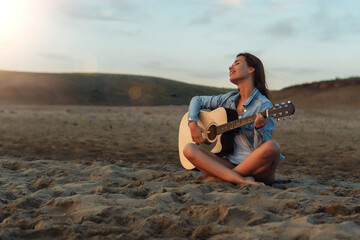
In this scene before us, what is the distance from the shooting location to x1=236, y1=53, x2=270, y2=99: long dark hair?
4.32m

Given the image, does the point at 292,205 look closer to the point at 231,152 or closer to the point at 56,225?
the point at 231,152

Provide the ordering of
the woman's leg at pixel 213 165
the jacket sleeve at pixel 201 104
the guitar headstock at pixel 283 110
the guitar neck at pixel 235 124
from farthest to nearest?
the jacket sleeve at pixel 201 104 < the woman's leg at pixel 213 165 < the guitar neck at pixel 235 124 < the guitar headstock at pixel 283 110

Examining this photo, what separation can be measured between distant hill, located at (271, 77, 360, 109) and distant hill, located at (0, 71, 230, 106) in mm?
8833

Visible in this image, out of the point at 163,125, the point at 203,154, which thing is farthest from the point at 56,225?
the point at 163,125

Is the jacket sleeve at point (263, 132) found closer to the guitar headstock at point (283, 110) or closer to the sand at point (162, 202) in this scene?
the guitar headstock at point (283, 110)

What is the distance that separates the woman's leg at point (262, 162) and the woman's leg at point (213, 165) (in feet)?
0.28

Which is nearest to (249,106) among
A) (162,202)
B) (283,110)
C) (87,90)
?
(283,110)

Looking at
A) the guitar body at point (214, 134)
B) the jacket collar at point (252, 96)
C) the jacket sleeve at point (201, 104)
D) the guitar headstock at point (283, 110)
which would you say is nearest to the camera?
the guitar headstock at point (283, 110)

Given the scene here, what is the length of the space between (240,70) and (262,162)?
42.0 inches

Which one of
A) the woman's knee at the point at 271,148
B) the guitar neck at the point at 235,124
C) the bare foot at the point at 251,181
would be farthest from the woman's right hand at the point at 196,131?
the woman's knee at the point at 271,148

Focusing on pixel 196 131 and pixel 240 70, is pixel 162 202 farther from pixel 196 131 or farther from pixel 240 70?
pixel 240 70

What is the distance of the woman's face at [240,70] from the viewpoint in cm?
431

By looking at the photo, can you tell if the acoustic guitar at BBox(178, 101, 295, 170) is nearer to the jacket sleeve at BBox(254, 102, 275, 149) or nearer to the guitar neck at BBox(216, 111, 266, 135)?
the guitar neck at BBox(216, 111, 266, 135)

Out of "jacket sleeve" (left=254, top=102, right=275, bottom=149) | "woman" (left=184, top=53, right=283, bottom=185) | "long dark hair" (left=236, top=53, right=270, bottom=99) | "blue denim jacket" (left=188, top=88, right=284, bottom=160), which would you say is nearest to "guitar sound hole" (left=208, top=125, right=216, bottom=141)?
"woman" (left=184, top=53, right=283, bottom=185)
